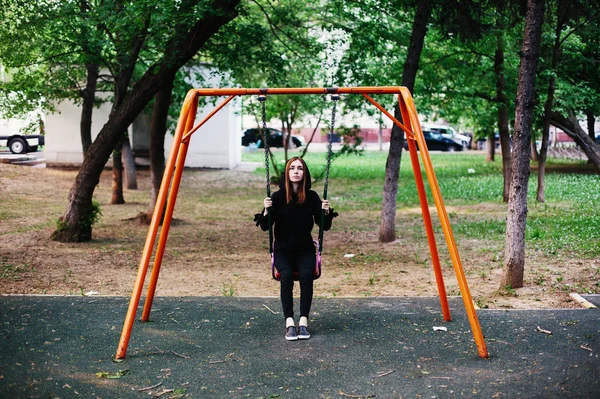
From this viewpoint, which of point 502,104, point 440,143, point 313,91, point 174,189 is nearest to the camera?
point 313,91

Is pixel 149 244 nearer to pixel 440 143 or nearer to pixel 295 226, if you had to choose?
pixel 295 226

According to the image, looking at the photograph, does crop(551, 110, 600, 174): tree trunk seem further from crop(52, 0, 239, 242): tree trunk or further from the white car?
the white car

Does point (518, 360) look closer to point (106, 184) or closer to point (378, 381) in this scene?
point (378, 381)

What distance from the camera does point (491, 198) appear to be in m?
20.2

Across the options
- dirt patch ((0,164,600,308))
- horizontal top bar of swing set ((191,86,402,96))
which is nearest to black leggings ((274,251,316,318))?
horizontal top bar of swing set ((191,86,402,96))

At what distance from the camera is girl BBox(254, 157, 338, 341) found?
6.80 meters

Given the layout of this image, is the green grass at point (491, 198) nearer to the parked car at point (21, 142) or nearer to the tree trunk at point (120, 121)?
the tree trunk at point (120, 121)

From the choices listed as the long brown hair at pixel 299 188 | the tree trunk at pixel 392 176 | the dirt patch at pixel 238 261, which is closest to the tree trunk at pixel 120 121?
the dirt patch at pixel 238 261

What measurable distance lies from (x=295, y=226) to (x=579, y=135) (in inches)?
615

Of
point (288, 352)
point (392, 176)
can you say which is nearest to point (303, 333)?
point (288, 352)

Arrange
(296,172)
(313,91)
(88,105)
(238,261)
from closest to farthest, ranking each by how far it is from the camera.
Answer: (313,91) < (296,172) < (238,261) < (88,105)

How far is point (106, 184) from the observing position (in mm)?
25250

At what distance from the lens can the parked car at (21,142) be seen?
31.6 metres

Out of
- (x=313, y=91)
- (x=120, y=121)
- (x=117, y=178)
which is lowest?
(x=117, y=178)
